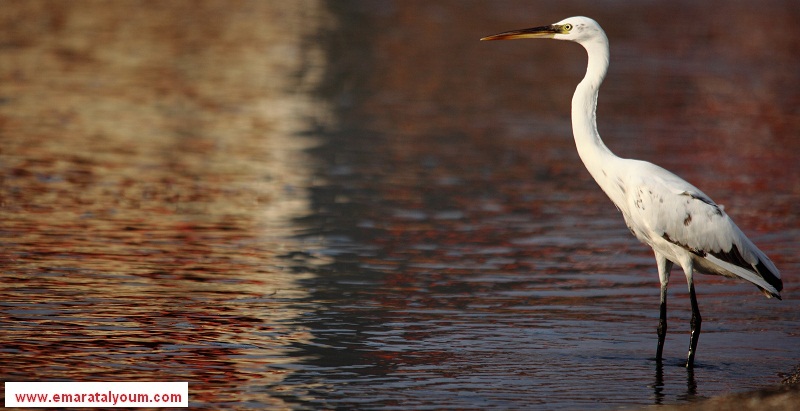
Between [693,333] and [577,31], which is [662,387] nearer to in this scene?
[693,333]

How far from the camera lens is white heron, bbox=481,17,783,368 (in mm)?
9484

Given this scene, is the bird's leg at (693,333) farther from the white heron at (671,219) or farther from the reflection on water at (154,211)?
the reflection on water at (154,211)

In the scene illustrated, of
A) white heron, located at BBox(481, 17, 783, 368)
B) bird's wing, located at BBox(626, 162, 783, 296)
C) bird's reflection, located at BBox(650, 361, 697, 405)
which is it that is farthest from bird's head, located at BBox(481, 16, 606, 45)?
bird's reflection, located at BBox(650, 361, 697, 405)

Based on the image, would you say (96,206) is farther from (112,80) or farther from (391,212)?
(112,80)

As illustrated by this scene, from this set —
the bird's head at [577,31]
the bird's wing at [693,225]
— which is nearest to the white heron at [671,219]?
the bird's wing at [693,225]

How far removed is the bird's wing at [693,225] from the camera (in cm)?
948

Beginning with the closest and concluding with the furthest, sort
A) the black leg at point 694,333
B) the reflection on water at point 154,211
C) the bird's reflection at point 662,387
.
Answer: the bird's reflection at point 662,387 < the reflection on water at point 154,211 < the black leg at point 694,333

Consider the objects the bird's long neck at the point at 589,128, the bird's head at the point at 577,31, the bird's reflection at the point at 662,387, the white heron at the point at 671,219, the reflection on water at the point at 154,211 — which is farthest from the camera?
the bird's head at the point at 577,31

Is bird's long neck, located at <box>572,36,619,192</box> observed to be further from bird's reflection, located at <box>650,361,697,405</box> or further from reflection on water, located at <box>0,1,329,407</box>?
reflection on water, located at <box>0,1,329,407</box>

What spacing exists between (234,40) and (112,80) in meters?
8.59

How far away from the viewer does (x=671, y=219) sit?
9.47 m

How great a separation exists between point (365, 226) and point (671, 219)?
4898 mm

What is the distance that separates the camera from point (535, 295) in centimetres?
1123

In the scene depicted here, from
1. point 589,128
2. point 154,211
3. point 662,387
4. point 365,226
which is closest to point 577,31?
point 589,128
